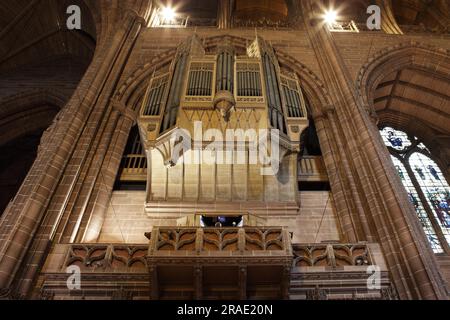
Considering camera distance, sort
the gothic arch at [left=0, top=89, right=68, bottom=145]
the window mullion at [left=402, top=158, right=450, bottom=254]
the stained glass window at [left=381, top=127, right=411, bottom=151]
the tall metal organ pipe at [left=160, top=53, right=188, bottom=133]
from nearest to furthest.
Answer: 1. the tall metal organ pipe at [left=160, top=53, right=188, bottom=133]
2. the window mullion at [left=402, top=158, right=450, bottom=254]
3. the stained glass window at [left=381, top=127, right=411, bottom=151]
4. the gothic arch at [left=0, top=89, right=68, bottom=145]

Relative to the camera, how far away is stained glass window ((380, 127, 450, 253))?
11.9 metres

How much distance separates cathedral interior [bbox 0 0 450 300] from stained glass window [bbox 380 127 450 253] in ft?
0.20

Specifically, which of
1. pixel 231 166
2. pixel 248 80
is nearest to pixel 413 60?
pixel 248 80

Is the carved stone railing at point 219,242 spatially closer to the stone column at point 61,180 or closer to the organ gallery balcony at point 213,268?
the organ gallery balcony at point 213,268

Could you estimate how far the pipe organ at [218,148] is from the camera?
381 inches

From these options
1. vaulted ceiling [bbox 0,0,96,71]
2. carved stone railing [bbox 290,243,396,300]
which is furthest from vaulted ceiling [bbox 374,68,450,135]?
vaulted ceiling [bbox 0,0,96,71]

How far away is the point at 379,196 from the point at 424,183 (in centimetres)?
554

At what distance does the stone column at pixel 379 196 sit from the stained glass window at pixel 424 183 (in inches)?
129

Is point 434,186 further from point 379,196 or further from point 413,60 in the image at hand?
point 379,196

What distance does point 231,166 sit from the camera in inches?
395

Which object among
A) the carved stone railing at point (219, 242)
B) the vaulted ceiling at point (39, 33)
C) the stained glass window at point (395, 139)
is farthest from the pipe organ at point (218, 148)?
the vaulted ceiling at point (39, 33)

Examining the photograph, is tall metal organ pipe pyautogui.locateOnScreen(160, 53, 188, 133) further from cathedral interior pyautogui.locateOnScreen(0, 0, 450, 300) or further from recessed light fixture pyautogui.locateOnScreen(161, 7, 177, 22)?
recessed light fixture pyautogui.locateOnScreen(161, 7, 177, 22)

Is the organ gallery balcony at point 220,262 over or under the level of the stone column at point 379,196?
under
